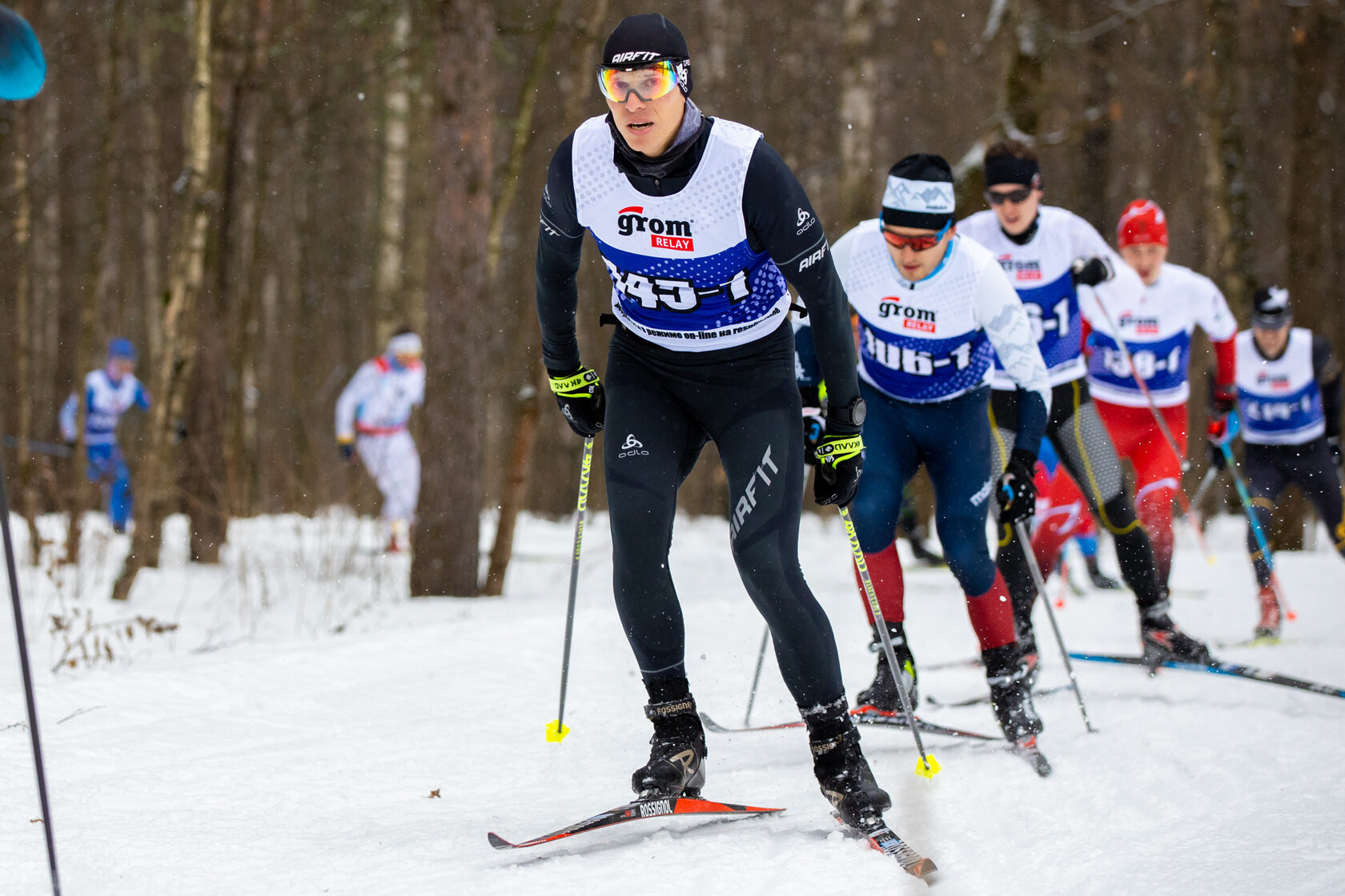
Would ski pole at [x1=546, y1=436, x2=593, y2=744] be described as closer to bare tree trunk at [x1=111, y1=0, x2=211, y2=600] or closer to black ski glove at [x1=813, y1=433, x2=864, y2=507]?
black ski glove at [x1=813, y1=433, x2=864, y2=507]

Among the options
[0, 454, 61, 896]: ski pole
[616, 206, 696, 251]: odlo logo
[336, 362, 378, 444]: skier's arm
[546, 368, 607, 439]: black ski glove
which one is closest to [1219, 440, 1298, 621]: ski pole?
[546, 368, 607, 439]: black ski glove

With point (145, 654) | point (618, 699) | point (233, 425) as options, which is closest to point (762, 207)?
point (618, 699)

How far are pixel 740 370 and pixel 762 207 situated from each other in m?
0.50

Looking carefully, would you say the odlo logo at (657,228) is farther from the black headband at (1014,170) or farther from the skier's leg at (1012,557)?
the black headband at (1014,170)

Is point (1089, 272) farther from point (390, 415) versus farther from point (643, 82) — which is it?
point (390, 415)

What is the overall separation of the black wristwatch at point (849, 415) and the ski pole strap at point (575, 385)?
73 centimetres

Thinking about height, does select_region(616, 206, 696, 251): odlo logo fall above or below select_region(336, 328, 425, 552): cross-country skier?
above

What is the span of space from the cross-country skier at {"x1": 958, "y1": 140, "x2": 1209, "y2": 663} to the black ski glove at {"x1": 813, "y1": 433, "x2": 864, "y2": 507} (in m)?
2.50

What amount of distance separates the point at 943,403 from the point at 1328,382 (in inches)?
191

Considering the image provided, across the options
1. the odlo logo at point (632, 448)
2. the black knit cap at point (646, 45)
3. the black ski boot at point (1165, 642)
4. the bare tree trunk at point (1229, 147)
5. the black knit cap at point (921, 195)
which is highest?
the bare tree trunk at point (1229, 147)

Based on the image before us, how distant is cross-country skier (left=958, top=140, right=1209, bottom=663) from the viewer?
223 inches

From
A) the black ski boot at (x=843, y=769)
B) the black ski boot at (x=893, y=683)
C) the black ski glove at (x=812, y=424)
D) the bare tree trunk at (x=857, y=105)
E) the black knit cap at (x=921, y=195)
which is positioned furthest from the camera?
the bare tree trunk at (x=857, y=105)

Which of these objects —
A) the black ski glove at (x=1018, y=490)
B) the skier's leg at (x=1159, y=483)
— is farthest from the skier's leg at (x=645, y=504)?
the skier's leg at (x=1159, y=483)

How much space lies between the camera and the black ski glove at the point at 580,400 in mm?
3480
